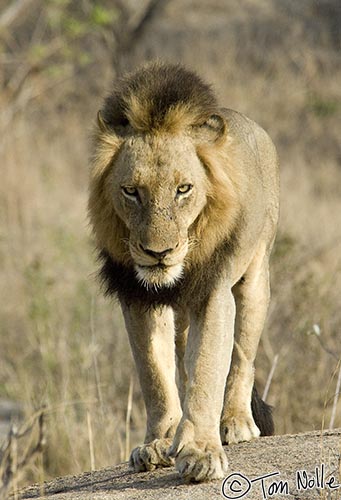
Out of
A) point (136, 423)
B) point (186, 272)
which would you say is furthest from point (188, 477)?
point (136, 423)

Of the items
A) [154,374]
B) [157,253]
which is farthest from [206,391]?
[157,253]

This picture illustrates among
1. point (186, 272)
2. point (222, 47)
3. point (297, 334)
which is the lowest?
point (297, 334)

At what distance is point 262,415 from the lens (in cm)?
568

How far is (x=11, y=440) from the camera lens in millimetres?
3582

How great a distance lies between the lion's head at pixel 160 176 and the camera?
451 centimetres

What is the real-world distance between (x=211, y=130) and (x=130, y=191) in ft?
1.60

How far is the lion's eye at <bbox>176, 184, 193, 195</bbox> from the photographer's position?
457 cm

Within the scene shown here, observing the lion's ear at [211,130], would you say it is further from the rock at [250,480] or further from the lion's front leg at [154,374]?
the rock at [250,480]

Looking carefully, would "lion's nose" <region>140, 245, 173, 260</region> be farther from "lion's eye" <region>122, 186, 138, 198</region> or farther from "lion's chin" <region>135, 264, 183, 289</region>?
"lion's eye" <region>122, 186, 138, 198</region>

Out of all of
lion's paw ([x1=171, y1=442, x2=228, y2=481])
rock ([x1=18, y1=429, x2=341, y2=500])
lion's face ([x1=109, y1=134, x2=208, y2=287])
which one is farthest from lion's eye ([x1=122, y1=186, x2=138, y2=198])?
rock ([x1=18, y1=429, x2=341, y2=500])

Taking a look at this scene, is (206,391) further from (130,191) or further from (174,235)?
(130,191)

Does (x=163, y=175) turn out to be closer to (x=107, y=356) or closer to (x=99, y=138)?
(x=99, y=138)

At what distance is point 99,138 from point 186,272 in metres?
0.68

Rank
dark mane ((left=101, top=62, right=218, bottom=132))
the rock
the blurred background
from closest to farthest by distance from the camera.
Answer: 1. the rock
2. dark mane ((left=101, top=62, right=218, bottom=132))
3. the blurred background
